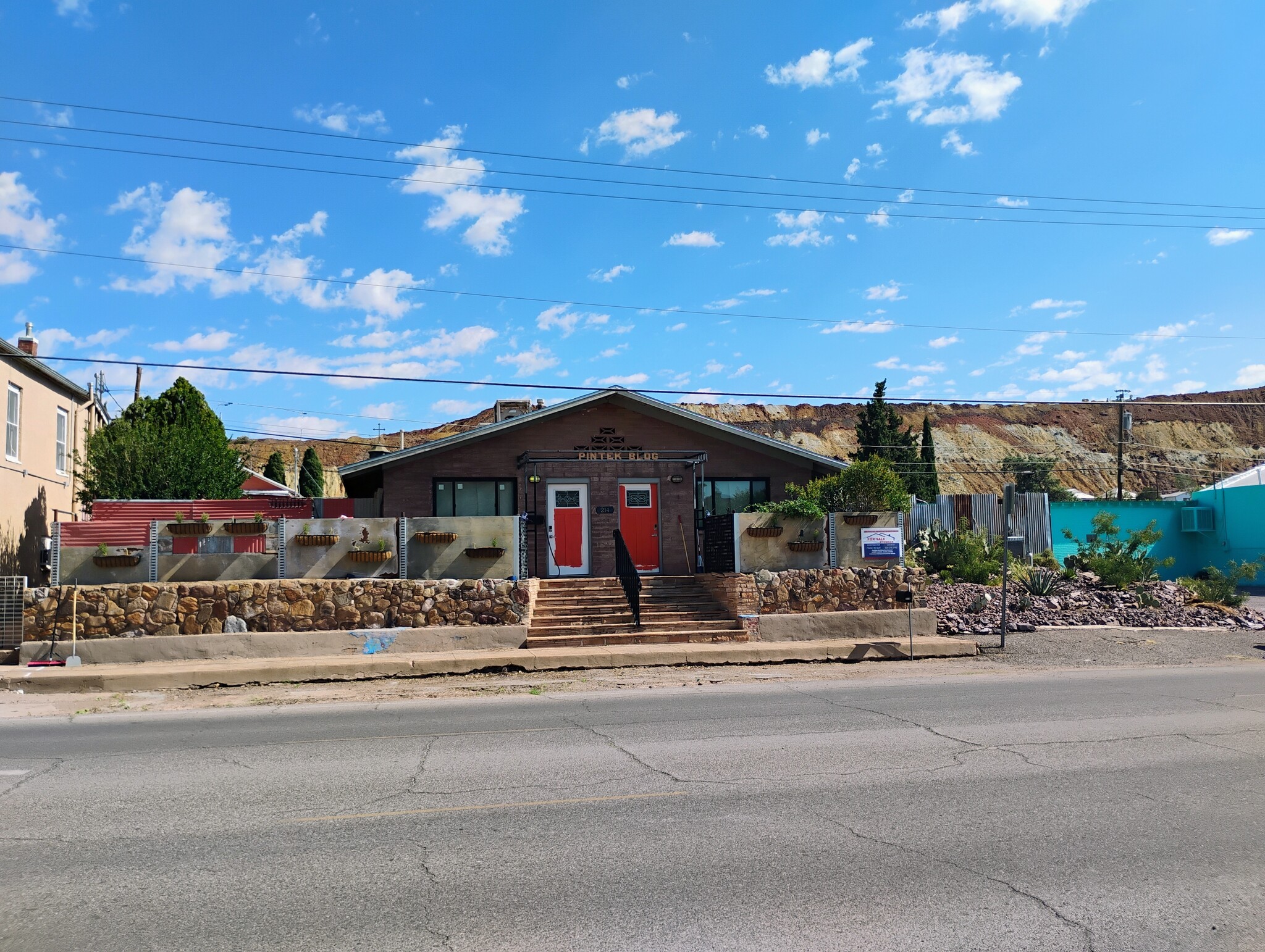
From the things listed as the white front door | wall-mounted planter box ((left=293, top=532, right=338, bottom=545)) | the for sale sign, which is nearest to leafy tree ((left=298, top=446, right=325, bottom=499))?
the white front door

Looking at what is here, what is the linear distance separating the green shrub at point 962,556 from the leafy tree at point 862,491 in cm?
373

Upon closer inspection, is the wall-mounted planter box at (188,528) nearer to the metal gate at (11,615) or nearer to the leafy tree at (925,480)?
the metal gate at (11,615)

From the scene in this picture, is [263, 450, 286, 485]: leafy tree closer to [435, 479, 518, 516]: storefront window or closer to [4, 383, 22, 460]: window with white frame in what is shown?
[4, 383, 22, 460]: window with white frame

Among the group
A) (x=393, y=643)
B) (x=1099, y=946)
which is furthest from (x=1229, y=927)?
(x=393, y=643)

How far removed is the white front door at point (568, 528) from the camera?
67.6ft

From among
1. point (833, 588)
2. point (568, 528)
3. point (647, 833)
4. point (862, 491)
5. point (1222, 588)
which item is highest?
point (862, 491)

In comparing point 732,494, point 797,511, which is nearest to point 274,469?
point 732,494

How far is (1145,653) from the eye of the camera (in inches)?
668

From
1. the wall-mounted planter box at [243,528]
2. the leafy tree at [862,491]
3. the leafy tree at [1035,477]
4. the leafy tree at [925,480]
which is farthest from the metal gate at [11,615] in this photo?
the leafy tree at [1035,477]

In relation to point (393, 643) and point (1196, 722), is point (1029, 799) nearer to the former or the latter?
point (1196, 722)

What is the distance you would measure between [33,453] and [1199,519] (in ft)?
126

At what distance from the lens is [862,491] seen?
64.3 ft

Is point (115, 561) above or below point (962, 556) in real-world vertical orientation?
above

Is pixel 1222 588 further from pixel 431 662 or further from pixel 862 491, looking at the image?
pixel 431 662
